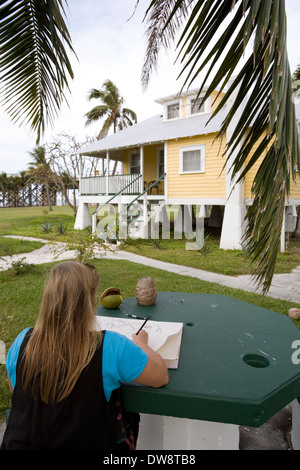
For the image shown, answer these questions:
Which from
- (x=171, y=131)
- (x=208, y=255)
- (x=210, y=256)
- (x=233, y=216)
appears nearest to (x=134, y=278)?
(x=210, y=256)

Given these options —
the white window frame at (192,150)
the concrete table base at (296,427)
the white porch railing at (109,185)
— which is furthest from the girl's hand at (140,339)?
the white porch railing at (109,185)

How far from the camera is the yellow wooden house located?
38.5 ft

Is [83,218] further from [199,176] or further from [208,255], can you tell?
[208,255]

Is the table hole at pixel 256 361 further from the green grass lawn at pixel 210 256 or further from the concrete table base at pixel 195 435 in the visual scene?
the green grass lawn at pixel 210 256

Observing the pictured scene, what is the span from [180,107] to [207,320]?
557 inches

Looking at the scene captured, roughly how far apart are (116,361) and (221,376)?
66 centimetres

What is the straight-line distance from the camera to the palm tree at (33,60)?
2.15 metres

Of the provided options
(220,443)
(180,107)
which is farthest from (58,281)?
(180,107)

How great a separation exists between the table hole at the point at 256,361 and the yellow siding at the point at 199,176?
34.2 ft

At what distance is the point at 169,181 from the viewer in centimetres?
1395

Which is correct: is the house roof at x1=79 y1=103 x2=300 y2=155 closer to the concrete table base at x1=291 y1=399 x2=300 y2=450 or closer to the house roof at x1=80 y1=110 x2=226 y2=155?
the house roof at x1=80 y1=110 x2=226 y2=155

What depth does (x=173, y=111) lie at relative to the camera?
51.0 ft

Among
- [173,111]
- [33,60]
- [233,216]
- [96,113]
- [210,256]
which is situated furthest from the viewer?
[96,113]

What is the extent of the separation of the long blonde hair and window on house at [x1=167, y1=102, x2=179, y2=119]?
1530 centimetres
